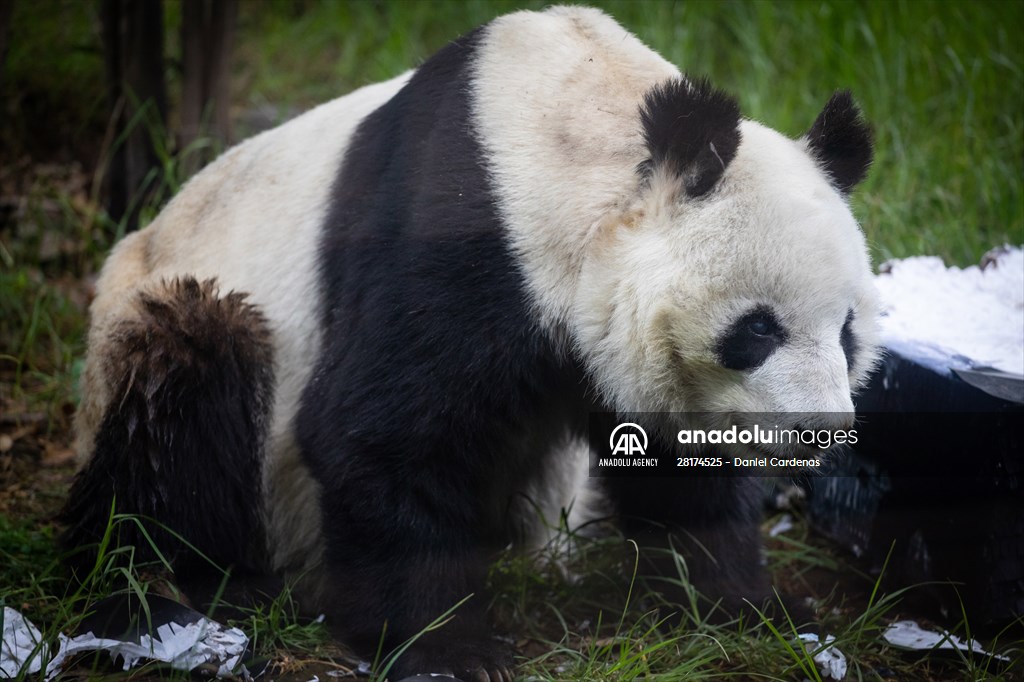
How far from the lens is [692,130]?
2559 mm

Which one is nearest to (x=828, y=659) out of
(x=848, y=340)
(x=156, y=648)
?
(x=848, y=340)

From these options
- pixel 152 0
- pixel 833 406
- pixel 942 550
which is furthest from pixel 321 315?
pixel 152 0

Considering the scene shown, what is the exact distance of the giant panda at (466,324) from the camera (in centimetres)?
257

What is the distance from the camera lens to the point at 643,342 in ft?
8.58

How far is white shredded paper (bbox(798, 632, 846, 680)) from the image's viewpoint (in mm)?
2963

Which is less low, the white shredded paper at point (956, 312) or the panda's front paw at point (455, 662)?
the white shredded paper at point (956, 312)

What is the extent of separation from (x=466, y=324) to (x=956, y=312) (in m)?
1.88

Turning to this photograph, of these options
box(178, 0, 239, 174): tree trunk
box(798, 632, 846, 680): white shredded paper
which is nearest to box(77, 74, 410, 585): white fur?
box(798, 632, 846, 680): white shredded paper

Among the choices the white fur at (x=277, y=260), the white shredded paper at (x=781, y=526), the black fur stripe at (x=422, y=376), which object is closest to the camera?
the black fur stripe at (x=422, y=376)

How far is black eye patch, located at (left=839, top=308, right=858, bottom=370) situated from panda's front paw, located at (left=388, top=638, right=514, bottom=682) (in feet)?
4.29

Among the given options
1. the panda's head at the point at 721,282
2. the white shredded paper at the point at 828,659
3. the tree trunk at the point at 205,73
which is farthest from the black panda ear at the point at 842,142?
the tree trunk at the point at 205,73

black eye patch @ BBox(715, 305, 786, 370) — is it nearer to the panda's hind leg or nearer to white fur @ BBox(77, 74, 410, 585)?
white fur @ BBox(77, 74, 410, 585)

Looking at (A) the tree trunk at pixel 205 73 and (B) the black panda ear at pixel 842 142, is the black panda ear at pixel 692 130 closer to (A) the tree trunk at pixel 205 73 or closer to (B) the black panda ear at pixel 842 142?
(B) the black panda ear at pixel 842 142

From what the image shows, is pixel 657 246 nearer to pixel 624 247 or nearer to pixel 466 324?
pixel 624 247
